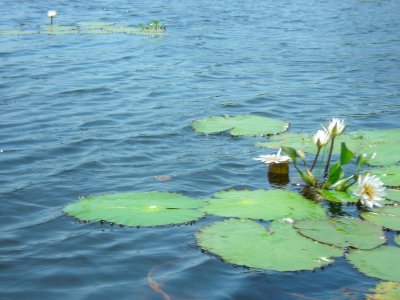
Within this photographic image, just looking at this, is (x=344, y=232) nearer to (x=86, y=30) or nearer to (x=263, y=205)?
(x=263, y=205)

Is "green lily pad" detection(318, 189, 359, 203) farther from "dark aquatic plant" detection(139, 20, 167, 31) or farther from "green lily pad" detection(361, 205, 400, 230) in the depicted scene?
"dark aquatic plant" detection(139, 20, 167, 31)

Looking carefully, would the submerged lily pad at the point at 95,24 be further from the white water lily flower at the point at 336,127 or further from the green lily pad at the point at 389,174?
the white water lily flower at the point at 336,127

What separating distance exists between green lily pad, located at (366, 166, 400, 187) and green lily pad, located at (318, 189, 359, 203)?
46 cm

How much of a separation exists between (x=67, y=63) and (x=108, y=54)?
1.02 meters

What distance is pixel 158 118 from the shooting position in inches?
316

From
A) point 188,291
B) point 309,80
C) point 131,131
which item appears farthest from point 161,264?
point 309,80

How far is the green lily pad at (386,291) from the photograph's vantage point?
3.92 meters

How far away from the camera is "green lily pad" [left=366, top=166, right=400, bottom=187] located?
561cm

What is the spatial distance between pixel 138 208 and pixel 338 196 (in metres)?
1.52

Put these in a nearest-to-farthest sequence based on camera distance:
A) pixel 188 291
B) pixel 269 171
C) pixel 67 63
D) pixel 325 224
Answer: pixel 188 291 < pixel 325 224 < pixel 269 171 < pixel 67 63

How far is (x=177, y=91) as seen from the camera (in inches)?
370

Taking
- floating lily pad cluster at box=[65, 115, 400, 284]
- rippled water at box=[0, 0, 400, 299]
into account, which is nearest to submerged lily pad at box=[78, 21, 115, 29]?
rippled water at box=[0, 0, 400, 299]

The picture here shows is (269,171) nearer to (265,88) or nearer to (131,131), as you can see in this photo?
(131,131)

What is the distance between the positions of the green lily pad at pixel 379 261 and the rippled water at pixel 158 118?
92mm
